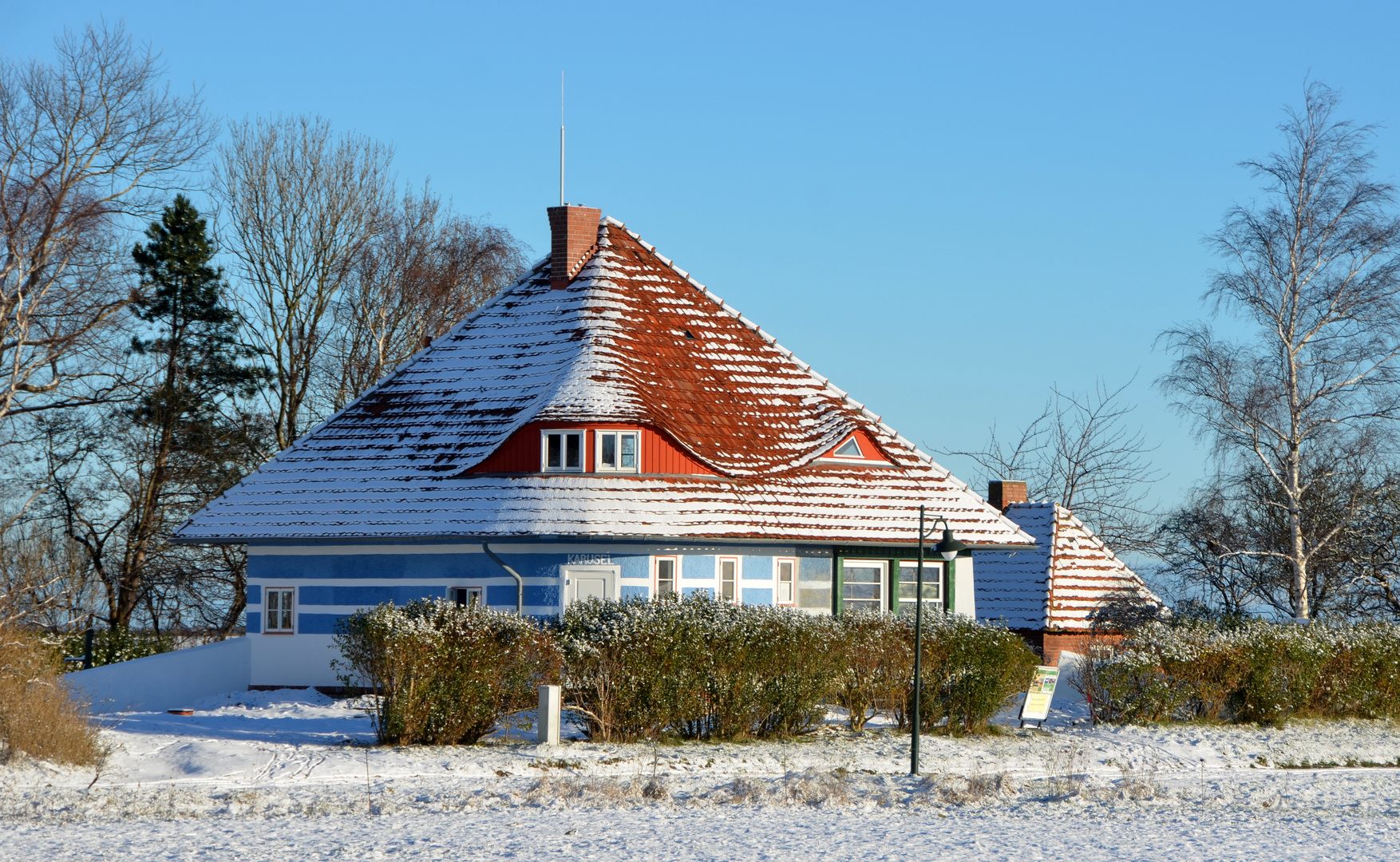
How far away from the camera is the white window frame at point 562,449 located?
23016mm

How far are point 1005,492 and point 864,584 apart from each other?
1214 centimetres

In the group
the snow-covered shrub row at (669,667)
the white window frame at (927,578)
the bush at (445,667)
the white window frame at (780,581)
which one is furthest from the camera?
the white window frame at (927,578)

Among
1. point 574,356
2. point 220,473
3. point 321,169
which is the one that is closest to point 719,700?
point 574,356

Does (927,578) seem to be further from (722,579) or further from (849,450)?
(722,579)

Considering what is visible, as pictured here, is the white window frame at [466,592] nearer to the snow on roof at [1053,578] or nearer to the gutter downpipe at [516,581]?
the gutter downpipe at [516,581]

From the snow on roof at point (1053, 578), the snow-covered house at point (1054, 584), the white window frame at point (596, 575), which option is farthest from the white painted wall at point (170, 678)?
the snow on roof at point (1053, 578)

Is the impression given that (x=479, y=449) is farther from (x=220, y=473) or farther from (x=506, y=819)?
(x=220, y=473)

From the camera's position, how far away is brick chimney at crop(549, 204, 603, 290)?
27000 mm

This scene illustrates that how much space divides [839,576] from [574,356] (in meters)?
5.94

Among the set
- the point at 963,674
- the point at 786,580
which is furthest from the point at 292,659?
the point at 963,674

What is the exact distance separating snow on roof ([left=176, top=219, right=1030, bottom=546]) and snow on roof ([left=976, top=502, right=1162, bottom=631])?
6125mm

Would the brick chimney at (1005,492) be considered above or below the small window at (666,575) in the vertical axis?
above

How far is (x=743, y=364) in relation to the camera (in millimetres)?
26953

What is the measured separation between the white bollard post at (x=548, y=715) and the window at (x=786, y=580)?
289 inches
